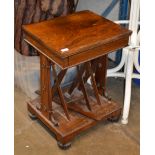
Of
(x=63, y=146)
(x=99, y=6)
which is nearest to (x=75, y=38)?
(x=63, y=146)

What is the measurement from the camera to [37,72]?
83.2 inches

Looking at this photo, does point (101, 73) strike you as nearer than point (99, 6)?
Yes

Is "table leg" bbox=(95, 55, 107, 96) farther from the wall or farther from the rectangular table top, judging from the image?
the wall

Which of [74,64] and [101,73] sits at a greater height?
[74,64]

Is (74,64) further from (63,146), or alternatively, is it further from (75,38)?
(63,146)

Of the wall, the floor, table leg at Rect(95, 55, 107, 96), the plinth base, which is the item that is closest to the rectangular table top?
table leg at Rect(95, 55, 107, 96)

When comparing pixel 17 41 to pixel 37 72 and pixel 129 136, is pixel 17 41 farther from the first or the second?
pixel 129 136

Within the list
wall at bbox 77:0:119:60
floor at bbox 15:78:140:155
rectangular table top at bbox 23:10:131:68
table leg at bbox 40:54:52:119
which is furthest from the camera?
wall at bbox 77:0:119:60

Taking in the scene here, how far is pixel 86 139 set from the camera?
178 centimetres

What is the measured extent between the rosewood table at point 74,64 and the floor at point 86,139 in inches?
2.6

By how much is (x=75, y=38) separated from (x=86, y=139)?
2.13ft

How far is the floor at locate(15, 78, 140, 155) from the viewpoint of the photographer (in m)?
1.70

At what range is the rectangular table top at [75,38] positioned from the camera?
1.37 meters
